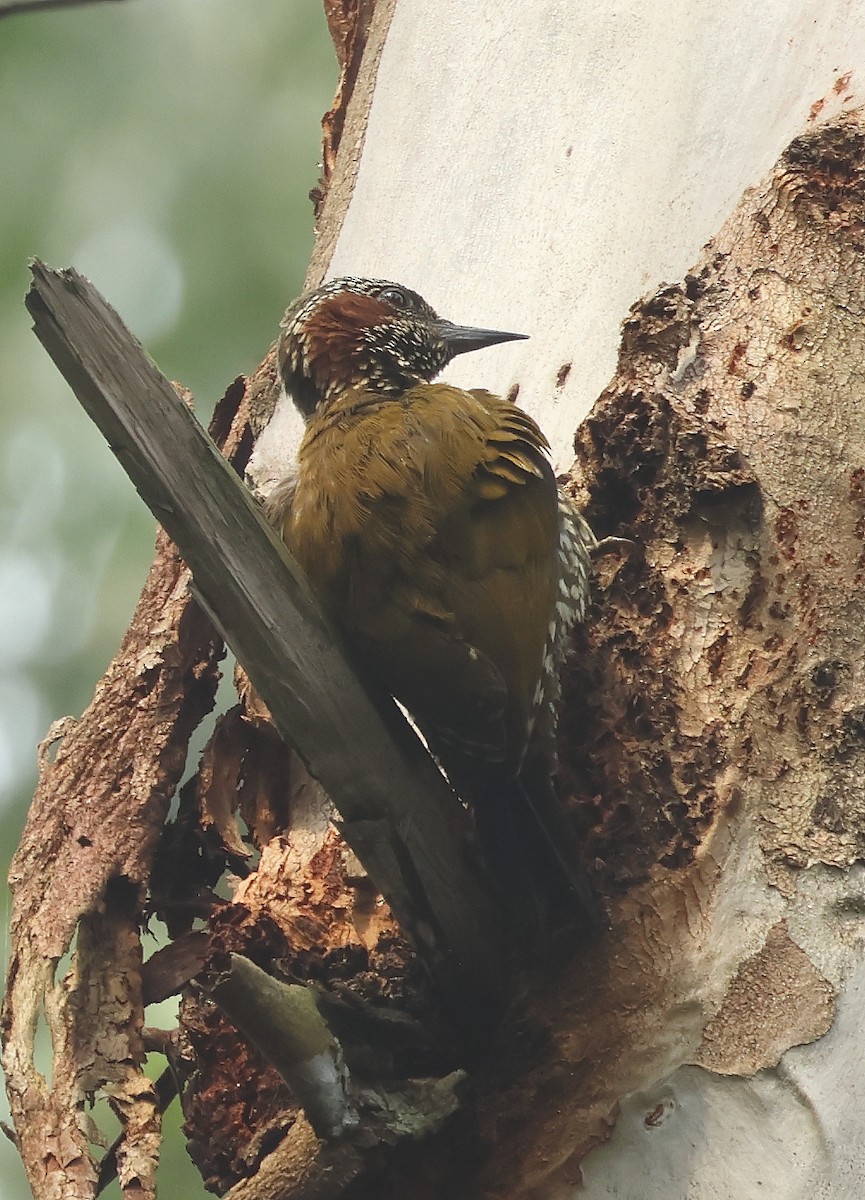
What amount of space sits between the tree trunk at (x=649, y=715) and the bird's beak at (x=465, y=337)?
2.3 inches

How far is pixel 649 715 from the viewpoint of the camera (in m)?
2.21

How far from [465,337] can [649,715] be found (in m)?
1.13

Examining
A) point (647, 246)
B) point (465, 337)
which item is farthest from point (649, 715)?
point (465, 337)

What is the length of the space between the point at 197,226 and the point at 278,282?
444 millimetres

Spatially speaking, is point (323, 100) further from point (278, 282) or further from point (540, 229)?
point (540, 229)

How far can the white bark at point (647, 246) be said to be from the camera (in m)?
1.85

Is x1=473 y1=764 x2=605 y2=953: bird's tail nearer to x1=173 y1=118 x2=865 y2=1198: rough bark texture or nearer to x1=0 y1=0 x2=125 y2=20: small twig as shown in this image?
x1=173 y1=118 x2=865 y2=1198: rough bark texture

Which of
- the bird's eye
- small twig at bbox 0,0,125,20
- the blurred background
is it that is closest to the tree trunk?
the bird's eye

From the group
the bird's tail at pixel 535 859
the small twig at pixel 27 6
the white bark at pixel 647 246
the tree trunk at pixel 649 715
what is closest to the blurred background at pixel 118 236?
the white bark at pixel 647 246

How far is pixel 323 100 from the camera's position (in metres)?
6.63

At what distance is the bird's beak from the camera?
2955 mm

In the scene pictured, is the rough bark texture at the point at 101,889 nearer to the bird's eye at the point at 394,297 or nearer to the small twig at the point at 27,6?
the bird's eye at the point at 394,297

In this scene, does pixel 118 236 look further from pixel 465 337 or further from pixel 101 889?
pixel 101 889

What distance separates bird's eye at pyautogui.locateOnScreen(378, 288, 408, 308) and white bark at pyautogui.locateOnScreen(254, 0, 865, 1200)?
10 centimetres
